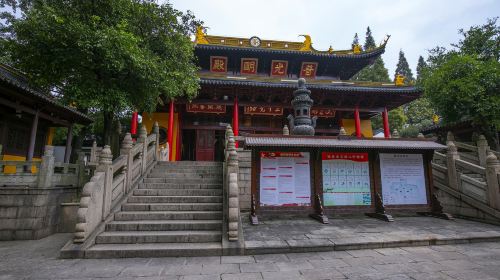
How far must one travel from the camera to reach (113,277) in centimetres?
386

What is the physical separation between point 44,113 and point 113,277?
11891 millimetres

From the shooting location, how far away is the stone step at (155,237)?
514 cm

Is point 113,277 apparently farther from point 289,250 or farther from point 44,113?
point 44,113

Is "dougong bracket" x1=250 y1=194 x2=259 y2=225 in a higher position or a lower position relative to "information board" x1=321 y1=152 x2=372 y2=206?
lower

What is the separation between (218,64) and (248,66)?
2.11m

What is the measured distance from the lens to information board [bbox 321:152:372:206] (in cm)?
770

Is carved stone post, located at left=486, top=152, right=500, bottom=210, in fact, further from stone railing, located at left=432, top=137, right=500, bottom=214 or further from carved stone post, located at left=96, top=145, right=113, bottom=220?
carved stone post, located at left=96, top=145, right=113, bottom=220

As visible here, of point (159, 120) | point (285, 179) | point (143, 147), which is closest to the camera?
point (285, 179)

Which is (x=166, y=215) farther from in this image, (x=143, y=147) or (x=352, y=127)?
(x=352, y=127)

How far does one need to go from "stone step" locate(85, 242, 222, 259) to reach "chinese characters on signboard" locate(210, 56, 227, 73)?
14061 millimetres

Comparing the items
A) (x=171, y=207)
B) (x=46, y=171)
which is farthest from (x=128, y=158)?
(x=46, y=171)

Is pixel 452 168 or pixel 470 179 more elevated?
pixel 452 168

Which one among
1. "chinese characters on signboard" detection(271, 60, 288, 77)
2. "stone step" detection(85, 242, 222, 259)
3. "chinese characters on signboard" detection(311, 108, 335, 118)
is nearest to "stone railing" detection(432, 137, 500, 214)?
"chinese characters on signboard" detection(311, 108, 335, 118)

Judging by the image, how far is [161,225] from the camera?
5.61 m
